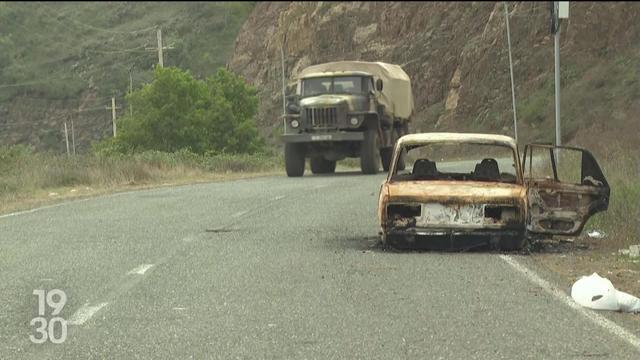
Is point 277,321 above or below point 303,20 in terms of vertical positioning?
below

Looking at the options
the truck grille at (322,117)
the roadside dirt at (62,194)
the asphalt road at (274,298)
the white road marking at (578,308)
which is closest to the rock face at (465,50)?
the truck grille at (322,117)

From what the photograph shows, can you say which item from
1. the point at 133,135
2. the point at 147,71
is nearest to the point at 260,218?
the point at 133,135

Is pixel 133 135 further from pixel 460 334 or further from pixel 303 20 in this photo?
pixel 460 334

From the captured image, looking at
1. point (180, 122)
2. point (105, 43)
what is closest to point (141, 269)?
point (180, 122)

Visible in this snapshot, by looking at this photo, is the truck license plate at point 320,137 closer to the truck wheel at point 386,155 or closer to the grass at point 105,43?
the truck wheel at point 386,155

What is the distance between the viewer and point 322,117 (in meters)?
28.2

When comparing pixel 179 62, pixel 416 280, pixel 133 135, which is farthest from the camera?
pixel 179 62

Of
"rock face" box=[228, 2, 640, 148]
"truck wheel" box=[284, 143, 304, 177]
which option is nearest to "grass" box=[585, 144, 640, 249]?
"truck wheel" box=[284, 143, 304, 177]

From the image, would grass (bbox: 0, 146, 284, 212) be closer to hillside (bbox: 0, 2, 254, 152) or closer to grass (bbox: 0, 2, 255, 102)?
grass (bbox: 0, 2, 255, 102)

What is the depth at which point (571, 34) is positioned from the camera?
60.4 metres

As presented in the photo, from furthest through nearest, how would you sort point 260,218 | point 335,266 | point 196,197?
point 196,197 < point 260,218 < point 335,266

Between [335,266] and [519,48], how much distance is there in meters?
55.0

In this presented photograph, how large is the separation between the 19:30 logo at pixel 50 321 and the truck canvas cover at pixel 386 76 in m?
20.9

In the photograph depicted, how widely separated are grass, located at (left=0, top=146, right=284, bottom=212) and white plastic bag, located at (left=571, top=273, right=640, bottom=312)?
44.5 ft
